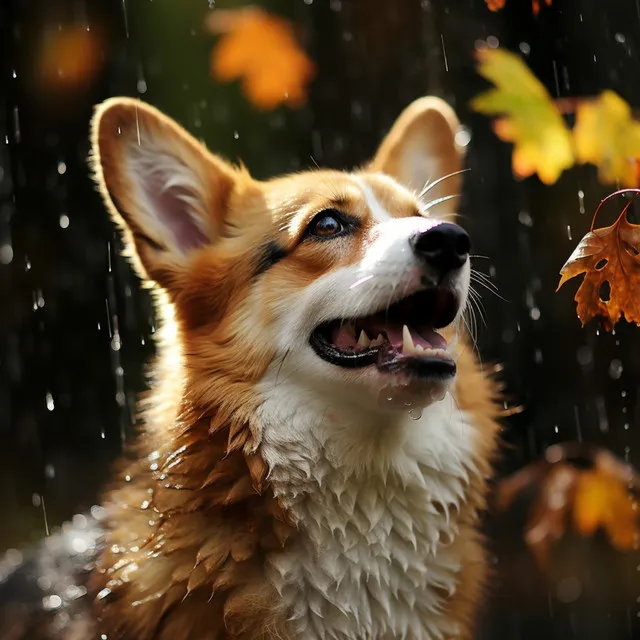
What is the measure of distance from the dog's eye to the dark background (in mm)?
2298

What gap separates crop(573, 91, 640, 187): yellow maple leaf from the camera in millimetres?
2910

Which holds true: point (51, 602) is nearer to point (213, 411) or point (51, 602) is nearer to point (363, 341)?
point (213, 411)

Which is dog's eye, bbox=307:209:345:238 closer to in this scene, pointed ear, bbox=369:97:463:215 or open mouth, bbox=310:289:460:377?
open mouth, bbox=310:289:460:377

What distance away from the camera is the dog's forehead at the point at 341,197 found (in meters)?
2.69

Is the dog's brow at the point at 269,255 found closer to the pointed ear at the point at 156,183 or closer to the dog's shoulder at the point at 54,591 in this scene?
the pointed ear at the point at 156,183

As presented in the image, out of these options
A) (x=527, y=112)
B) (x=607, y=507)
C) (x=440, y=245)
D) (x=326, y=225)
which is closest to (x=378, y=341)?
(x=440, y=245)

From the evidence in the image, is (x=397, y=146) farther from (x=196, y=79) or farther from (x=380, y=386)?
(x=196, y=79)

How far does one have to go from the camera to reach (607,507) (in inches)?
165

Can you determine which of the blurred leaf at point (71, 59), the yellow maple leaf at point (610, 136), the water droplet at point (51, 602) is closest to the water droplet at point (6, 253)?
the blurred leaf at point (71, 59)

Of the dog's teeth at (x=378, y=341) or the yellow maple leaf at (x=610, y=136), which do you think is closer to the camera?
the dog's teeth at (x=378, y=341)

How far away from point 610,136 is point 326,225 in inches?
44.1

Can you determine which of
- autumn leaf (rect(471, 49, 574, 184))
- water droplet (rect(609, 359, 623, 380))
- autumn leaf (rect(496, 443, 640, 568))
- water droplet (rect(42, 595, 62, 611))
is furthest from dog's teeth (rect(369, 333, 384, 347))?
water droplet (rect(609, 359, 623, 380))

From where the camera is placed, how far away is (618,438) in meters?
4.92

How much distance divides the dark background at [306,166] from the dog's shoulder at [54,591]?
243 centimetres
